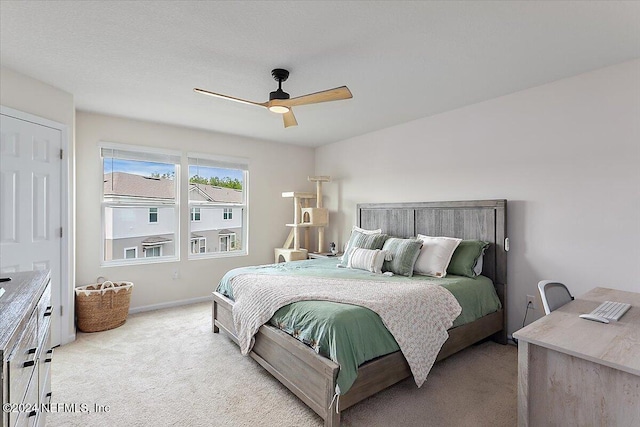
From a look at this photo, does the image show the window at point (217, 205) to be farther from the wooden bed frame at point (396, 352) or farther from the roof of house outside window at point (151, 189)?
the wooden bed frame at point (396, 352)

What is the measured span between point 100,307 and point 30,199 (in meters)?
1.28

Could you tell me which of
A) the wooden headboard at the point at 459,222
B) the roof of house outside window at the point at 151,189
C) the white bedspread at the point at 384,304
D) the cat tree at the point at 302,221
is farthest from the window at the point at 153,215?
the wooden headboard at the point at 459,222

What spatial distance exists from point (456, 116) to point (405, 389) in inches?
112

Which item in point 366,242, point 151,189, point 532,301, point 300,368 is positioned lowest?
point 300,368

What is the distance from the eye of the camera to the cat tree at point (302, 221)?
4.89 m

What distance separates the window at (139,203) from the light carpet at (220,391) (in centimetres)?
128

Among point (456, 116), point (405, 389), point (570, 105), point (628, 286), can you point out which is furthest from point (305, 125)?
point (628, 286)

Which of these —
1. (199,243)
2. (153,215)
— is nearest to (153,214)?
(153,215)

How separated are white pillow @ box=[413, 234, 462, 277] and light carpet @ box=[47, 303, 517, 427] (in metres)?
A: 0.78

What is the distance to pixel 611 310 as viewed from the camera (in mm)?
1773

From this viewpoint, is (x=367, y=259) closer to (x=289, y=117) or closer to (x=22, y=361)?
(x=289, y=117)

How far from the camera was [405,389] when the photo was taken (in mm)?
2291

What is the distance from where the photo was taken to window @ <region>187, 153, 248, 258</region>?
4516mm

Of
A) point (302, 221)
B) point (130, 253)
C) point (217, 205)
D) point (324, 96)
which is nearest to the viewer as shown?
point (324, 96)
